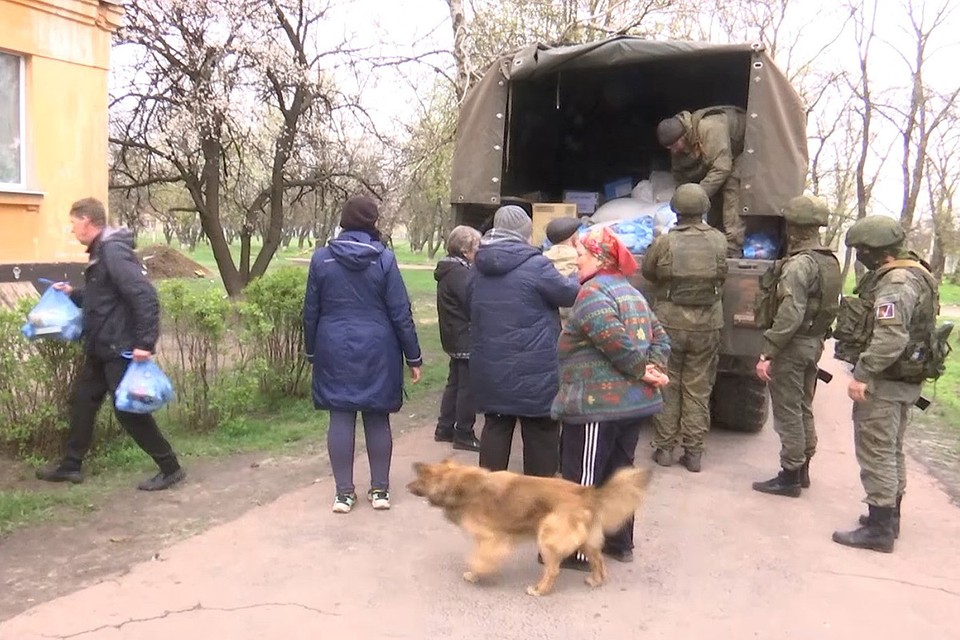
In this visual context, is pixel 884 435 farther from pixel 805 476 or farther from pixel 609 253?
pixel 609 253

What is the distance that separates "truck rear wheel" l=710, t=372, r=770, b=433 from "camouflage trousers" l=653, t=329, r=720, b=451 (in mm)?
896

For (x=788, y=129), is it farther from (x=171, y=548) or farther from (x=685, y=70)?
(x=171, y=548)

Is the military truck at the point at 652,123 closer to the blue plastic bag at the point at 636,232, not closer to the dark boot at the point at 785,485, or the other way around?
the blue plastic bag at the point at 636,232

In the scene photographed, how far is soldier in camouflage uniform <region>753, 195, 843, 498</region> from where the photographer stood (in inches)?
197

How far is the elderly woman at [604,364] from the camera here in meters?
3.88

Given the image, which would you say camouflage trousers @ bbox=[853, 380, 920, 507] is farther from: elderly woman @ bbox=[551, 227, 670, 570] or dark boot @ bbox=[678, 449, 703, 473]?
dark boot @ bbox=[678, 449, 703, 473]

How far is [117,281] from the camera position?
15.7 feet

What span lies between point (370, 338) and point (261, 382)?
2.86m

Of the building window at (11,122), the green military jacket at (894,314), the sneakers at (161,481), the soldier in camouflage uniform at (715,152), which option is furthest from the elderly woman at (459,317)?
the building window at (11,122)

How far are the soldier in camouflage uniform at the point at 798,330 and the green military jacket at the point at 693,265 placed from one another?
1.77 feet

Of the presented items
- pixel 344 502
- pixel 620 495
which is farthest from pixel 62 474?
pixel 620 495

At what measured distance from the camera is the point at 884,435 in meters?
4.41

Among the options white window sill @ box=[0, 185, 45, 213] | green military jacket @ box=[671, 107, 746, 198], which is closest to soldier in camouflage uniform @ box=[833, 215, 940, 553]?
green military jacket @ box=[671, 107, 746, 198]

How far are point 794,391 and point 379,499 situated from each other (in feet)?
8.63
